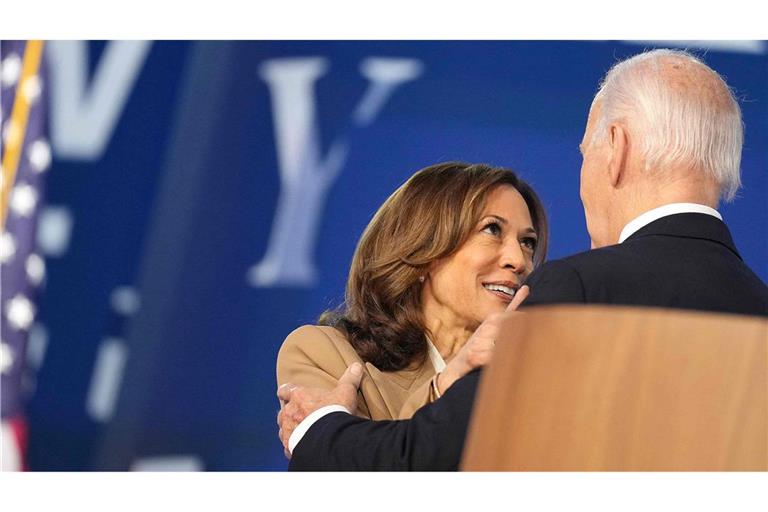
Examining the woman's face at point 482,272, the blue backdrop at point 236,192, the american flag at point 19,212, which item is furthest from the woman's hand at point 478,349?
the american flag at point 19,212

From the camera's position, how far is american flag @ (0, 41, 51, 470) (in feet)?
16.2

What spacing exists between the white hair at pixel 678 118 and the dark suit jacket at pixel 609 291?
5.5 inches

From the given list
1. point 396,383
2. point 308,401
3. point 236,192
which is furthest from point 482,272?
point 236,192

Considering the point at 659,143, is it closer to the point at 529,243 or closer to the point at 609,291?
the point at 609,291

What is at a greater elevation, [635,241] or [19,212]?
[635,241]

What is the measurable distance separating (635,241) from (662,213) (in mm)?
110

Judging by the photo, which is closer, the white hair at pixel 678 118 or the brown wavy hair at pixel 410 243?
the white hair at pixel 678 118

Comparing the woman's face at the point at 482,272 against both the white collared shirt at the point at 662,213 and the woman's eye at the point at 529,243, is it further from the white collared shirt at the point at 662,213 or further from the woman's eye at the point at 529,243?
the white collared shirt at the point at 662,213

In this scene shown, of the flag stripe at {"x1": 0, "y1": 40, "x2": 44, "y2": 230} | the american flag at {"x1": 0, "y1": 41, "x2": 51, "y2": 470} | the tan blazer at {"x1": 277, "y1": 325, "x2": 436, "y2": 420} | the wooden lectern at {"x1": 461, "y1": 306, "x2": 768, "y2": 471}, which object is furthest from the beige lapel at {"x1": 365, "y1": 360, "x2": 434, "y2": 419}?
the flag stripe at {"x1": 0, "y1": 40, "x2": 44, "y2": 230}

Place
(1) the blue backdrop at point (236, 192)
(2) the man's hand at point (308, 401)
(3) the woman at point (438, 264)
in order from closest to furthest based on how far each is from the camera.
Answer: (2) the man's hand at point (308, 401), (3) the woman at point (438, 264), (1) the blue backdrop at point (236, 192)

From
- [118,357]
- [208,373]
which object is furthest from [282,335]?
[118,357]

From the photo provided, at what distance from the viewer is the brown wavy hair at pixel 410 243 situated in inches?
115

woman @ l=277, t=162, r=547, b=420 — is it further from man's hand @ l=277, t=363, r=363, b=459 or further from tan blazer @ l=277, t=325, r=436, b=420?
man's hand @ l=277, t=363, r=363, b=459

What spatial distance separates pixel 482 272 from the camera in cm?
298
